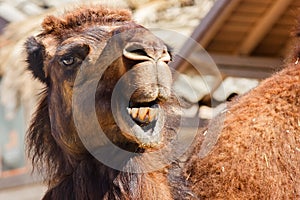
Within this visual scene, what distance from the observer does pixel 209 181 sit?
13.7 ft

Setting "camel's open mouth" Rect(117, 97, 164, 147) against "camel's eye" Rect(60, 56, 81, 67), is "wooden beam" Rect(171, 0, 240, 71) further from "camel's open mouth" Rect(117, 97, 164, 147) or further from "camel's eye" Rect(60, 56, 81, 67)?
"camel's open mouth" Rect(117, 97, 164, 147)

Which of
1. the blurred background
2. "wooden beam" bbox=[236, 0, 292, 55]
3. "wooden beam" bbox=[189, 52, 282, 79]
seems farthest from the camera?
"wooden beam" bbox=[189, 52, 282, 79]

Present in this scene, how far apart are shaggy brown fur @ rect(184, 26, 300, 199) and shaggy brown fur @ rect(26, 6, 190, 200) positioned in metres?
0.36

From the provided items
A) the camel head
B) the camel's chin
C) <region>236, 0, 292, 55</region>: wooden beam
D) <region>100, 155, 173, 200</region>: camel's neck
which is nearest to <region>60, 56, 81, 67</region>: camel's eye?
the camel head

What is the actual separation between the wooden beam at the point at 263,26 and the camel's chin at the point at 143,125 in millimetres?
3871

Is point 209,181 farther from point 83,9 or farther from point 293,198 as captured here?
point 83,9

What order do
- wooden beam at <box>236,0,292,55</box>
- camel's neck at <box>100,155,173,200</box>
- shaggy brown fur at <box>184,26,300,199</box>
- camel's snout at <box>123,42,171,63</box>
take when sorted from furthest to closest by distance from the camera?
wooden beam at <box>236,0,292,55</box> < shaggy brown fur at <box>184,26,300,199</box> < camel's neck at <box>100,155,173,200</box> < camel's snout at <box>123,42,171,63</box>

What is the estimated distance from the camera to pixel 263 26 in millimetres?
7574

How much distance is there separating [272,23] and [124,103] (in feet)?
14.0

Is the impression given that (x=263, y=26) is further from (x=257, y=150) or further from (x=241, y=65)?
(x=257, y=150)

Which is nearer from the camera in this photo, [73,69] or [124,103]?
[124,103]

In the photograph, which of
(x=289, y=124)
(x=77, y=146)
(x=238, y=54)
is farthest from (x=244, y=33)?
(x=77, y=146)

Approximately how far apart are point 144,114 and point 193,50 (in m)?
3.40

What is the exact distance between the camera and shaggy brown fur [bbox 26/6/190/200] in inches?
136
